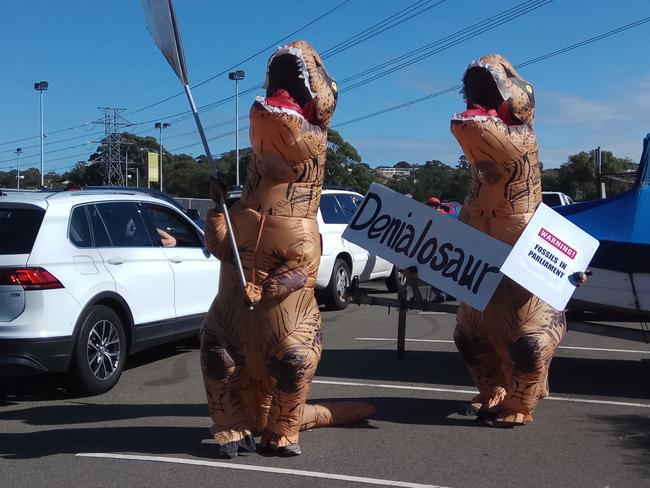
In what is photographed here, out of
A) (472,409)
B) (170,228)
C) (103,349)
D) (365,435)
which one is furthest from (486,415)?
(170,228)

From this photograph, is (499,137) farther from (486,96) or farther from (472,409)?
(472,409)

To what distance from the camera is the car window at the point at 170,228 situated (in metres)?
8.07

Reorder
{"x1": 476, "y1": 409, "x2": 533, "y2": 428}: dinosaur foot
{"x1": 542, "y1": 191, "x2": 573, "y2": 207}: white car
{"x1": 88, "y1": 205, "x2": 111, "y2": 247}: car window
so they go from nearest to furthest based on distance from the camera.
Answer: {"x1": 476, "y1": 409, "x2": 533, "y2": 428}: dinosaur foot → {"x1": 88, "y1": 205, "x2": 111, "y2": 247}: car window → {"x1": 542, "y1": 191, "x2": 573, "y2": 207}: white car

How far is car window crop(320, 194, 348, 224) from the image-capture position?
12.3 meters

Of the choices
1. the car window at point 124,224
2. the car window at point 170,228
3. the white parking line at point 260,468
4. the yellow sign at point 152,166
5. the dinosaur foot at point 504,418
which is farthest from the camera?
the yellow sign at point 152,166

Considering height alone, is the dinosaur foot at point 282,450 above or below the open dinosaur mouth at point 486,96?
below

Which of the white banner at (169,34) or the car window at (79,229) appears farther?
the car window at (79,229)

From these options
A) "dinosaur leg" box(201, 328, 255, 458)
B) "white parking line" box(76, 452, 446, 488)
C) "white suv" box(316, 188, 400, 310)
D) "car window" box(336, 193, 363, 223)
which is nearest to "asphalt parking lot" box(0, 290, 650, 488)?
"white parking line" box(76, 452, 446, 488)

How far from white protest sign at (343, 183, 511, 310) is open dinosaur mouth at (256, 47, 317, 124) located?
943mm

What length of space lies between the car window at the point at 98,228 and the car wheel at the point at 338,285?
5367 millimetres

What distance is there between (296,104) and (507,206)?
1.72 metres

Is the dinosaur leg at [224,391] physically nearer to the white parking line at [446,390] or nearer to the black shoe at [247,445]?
the black shoe at [247,445]

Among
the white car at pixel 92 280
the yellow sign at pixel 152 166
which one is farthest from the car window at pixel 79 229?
the yellow sign at pixel 152 166

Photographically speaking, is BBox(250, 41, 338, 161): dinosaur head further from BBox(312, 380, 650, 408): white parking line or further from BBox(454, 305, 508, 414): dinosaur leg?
BBox(312, 380, 650, 408): white parking line
